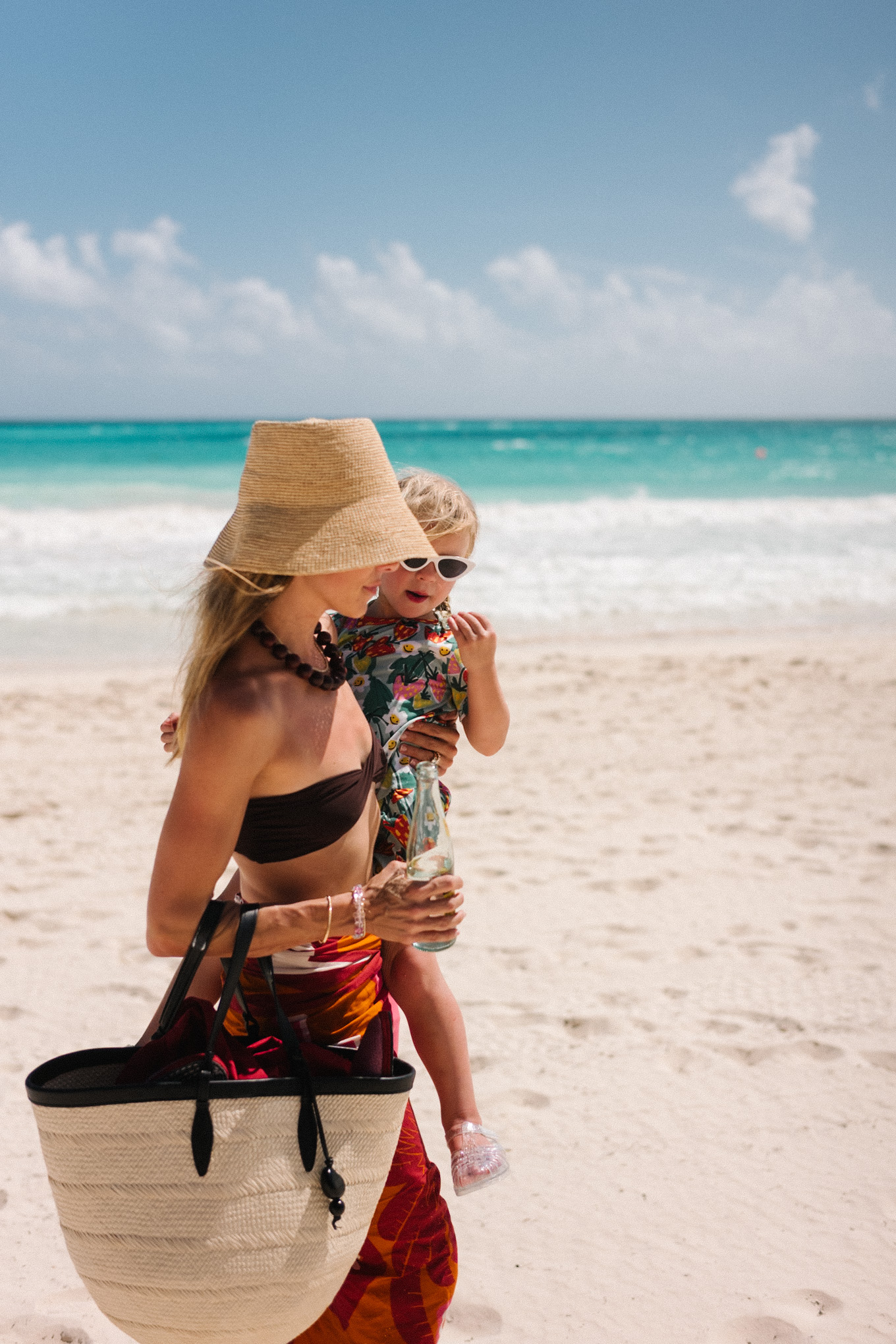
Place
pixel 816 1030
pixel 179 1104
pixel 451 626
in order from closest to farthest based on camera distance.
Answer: pixel 179 1104, pixel 451 626, pixel 816 1030

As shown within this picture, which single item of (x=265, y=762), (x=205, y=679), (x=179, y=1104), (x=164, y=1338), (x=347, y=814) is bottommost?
(x=164, y=1338)

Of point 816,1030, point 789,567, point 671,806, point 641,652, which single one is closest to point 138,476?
point 789,567

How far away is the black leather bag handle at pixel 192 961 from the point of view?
5.43 feet

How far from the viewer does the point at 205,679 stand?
5.83ft

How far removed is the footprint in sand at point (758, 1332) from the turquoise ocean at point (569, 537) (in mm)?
2086

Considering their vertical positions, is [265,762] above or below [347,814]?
above

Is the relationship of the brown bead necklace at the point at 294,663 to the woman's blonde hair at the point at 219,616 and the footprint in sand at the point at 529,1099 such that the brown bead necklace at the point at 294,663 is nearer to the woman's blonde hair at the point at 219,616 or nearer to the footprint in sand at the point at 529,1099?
the woman's blonde hair at the point at 219,616

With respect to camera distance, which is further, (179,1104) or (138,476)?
(138,476)

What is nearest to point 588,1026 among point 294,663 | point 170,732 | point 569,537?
point 170,732

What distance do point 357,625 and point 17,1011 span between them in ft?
7.59

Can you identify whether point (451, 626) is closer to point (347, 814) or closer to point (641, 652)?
point (347, 814)

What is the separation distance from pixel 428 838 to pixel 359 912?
21 centimetres

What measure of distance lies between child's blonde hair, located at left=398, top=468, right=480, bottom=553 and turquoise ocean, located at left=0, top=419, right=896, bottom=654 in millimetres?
273

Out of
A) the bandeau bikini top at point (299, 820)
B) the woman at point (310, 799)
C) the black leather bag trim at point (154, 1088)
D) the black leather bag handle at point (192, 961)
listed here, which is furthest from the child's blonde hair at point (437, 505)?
the black leather bag trim at point (154, 1088)
